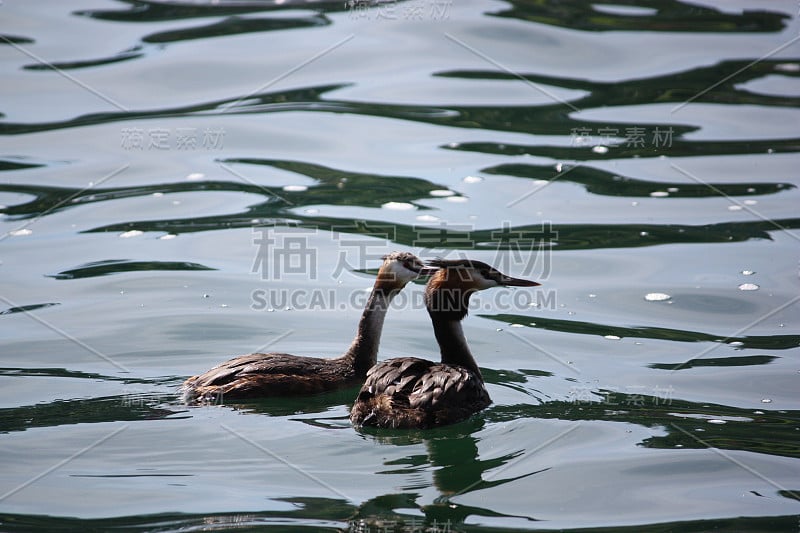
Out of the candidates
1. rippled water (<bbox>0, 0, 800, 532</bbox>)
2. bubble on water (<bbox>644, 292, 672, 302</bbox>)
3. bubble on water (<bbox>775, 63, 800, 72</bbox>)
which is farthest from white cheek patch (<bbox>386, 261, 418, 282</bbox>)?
bubble on water (<bbox>775, 63, 800, 72</bbox>)

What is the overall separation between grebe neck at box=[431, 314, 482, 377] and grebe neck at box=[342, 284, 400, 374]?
56cm

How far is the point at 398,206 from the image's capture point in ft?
39.8

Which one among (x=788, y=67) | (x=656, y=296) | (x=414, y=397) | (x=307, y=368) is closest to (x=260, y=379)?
(x=307, y=368)

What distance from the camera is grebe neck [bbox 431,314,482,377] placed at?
7.80 meters

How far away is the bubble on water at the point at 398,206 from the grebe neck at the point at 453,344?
14.0ft

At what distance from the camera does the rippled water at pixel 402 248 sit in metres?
6.41

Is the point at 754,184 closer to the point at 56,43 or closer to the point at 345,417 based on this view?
the point at 345,417

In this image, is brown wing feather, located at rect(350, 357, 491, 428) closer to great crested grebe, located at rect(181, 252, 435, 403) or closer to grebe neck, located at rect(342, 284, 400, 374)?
great crested grebe, located at rect(181, 252, 435, 403)

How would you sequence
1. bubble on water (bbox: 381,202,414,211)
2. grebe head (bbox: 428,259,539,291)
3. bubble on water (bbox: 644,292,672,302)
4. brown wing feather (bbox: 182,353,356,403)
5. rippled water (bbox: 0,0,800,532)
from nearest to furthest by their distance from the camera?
rippled water (bbox: 0,0,800,532) → brown wing feather (bbox: 182,353,356,403) → grebe head (bbox: 428,259,539,291) → bubble on water (bbox: 644,292,672,302) → bubble on water (bbox: 381,202,414,211)

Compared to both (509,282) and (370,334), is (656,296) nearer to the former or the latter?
(509,282)

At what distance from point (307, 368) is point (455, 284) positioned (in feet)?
4.15

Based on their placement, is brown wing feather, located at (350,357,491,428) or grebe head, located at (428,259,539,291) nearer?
brown wing feather, located at (350,357,491,428)

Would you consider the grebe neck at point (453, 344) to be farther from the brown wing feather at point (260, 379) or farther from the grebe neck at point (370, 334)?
the brown wing feather at point (260, 379)

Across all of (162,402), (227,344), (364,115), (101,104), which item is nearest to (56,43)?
(101,104)
